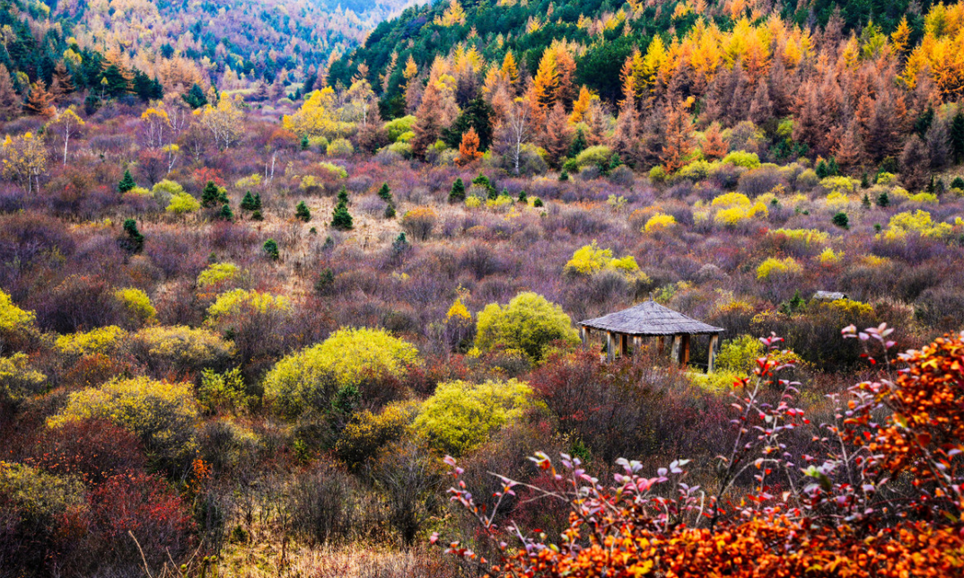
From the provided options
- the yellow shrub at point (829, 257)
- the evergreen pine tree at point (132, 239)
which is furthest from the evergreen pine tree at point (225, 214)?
the yellow shrub at point (829, 257)

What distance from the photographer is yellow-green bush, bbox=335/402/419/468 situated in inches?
373

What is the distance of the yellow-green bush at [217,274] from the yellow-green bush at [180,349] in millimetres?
5574

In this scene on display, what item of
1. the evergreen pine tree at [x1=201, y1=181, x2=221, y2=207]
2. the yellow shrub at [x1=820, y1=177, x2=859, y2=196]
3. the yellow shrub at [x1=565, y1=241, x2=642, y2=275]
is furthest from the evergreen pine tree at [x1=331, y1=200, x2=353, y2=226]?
the yellow shrub at [x1=820, y1=177, x2=859, y2=196]

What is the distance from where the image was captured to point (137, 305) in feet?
53.0

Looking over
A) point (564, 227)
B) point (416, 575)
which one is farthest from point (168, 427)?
point (564, 227)

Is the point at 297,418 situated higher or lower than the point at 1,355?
lower

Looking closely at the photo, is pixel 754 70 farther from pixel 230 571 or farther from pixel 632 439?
pixel 230 571

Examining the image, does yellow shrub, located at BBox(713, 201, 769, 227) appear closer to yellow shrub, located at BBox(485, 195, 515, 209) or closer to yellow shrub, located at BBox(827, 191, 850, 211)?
yellow shrub, located at BBox(827, 191, 850, 211)

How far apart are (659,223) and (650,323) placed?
683 inches

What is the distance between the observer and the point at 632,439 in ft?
28.8

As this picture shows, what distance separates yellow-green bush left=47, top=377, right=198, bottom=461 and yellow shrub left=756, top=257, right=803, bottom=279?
67.1 ft

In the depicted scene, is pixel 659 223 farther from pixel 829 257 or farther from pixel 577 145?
pixel 577 145

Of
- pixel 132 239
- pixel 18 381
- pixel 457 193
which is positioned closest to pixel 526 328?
pixel 18 381

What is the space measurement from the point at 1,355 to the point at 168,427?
631cm
